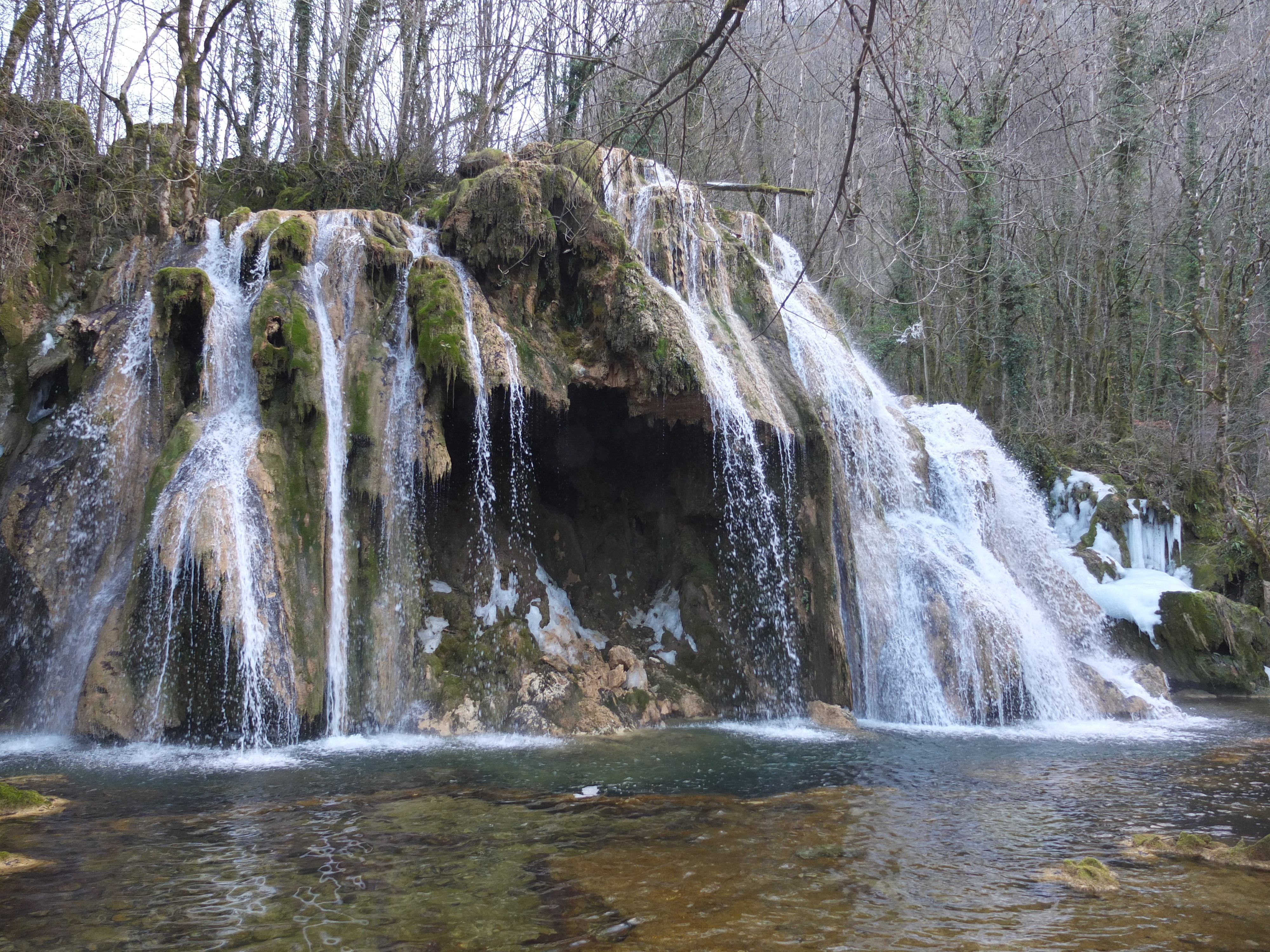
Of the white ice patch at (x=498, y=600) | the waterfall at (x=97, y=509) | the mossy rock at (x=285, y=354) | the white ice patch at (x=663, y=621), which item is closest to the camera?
the waterfall at (x=97, y=509)

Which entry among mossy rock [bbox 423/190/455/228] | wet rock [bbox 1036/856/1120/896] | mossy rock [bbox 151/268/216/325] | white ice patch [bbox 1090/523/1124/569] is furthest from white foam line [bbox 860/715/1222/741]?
mossy rock [bbox 151/268/216/325]

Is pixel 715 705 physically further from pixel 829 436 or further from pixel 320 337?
pixel 320 337

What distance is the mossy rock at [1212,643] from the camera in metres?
11.7

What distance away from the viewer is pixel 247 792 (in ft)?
19.8

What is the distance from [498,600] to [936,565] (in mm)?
5259

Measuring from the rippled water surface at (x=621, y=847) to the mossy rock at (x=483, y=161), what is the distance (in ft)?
22.8

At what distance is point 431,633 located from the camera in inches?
360

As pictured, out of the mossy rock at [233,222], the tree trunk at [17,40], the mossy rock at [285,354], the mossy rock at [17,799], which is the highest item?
the tree trunk at [17,40]

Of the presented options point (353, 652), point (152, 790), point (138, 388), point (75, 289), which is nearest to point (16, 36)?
point (75, 289)

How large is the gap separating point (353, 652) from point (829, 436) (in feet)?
19.7

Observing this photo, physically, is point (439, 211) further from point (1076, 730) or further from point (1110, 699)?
point (1110, 699)

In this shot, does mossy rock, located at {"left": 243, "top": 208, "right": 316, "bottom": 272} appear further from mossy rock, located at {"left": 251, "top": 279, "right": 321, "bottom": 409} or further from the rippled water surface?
the rippled water surface

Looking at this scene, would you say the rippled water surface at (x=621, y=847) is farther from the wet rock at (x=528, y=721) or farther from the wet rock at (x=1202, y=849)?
the wet rock at (x=528, y=721)

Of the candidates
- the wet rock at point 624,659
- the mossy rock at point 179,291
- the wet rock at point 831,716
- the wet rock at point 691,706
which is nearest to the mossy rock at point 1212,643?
the wet rock at point 831,716
